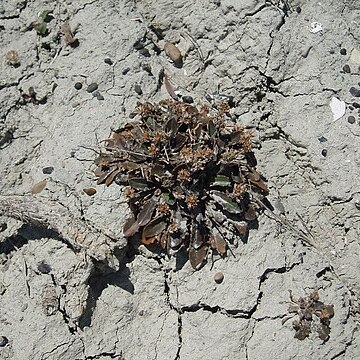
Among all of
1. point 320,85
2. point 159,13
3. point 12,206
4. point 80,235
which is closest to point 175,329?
point 80,235

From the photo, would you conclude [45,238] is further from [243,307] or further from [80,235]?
[243,307]

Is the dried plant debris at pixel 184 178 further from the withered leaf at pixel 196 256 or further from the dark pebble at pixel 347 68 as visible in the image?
the dark pebble at pixel 347 68

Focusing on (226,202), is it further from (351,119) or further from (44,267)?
(44,267)

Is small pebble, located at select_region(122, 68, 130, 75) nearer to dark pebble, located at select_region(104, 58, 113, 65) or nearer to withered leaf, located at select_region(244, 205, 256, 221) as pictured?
dark pebble, located at select_region(104, 58, 113, 65)

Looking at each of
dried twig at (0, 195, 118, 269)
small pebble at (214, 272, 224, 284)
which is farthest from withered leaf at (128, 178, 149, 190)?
small pebble at (214, 272, 224, 284)

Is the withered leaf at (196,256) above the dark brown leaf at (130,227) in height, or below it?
below

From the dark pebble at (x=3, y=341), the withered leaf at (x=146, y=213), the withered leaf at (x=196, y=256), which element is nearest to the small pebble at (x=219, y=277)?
the withered leaf at (x=196, y=256)
